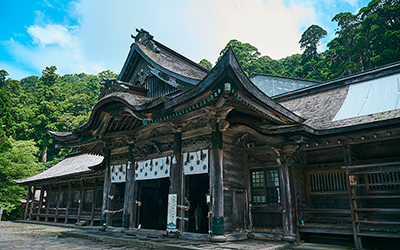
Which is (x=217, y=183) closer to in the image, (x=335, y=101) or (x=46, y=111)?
Result: (x=335, y=101)

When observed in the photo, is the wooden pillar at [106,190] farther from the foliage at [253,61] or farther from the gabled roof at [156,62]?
the foliage at [253,61]

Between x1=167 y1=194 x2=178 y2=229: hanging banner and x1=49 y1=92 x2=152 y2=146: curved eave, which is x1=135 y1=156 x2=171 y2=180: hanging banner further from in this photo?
x1=49 y1=92 x2=152 y2=146: curved eave

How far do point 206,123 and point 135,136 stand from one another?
4.68 meters

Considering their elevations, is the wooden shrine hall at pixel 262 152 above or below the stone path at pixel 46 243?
above

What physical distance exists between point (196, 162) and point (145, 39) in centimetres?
864

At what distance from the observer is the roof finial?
1484 cm

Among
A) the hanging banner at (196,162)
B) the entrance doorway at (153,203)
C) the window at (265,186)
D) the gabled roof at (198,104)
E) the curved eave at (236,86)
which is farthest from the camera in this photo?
the entrance doorway at (153,203)

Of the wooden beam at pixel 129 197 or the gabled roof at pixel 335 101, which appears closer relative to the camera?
the gabled roof at pixel 335 101

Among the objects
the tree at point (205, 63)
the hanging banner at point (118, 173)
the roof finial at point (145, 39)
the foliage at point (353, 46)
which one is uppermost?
the tree at point (205, 63)

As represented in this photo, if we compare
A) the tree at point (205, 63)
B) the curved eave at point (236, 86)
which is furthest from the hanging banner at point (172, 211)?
the tree at point (205, 63)

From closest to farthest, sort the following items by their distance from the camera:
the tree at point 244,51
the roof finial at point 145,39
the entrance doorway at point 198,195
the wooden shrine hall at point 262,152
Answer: the wooden shrine hall at point 262,152
the roof finial at point 145,39
the entrance doorway at point 198,195
the tree at point 244,51

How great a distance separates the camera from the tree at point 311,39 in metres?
44.9

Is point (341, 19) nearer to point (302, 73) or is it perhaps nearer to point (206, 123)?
point (302, 73)

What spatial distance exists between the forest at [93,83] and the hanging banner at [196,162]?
13447mm
